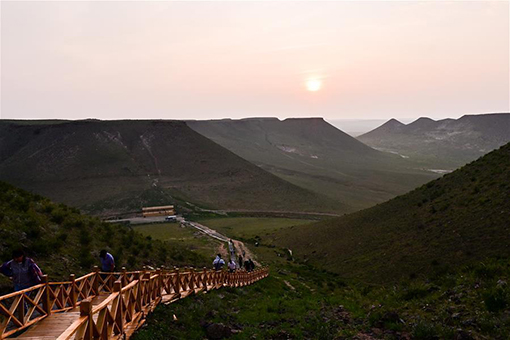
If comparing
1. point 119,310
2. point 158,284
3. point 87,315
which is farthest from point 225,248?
point 87,315

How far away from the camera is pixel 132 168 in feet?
308

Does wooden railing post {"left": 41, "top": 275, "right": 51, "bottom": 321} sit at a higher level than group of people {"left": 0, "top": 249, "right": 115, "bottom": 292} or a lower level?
lower

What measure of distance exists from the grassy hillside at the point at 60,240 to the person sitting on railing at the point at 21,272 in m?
2.64

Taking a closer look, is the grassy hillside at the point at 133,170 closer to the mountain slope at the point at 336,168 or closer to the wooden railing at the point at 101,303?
the mountain slope at the point at 336,168

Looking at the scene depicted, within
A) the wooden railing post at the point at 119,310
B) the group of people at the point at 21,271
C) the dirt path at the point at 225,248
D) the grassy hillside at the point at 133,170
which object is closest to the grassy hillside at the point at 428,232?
the dirt path at the point at 225,248

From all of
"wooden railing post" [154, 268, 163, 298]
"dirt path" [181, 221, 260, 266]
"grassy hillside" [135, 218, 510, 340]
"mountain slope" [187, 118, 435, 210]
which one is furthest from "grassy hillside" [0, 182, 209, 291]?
"mountain slope" [187, 118, 435, 210]

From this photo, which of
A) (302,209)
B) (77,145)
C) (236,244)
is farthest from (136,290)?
(77,145)

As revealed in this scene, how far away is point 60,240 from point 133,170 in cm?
8111

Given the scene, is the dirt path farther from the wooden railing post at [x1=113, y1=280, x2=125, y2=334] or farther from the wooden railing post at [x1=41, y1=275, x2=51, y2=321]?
the wooden railing post at [x1=113, y1=280, x2=125, y2=334]

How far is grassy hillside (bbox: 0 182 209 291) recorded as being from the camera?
13.8 m

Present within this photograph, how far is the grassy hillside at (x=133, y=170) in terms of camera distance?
8025 centimetres

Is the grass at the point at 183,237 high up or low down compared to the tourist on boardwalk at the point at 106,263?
down

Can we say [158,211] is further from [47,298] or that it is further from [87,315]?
[87,315]

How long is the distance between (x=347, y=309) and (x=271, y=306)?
3.24 meters
